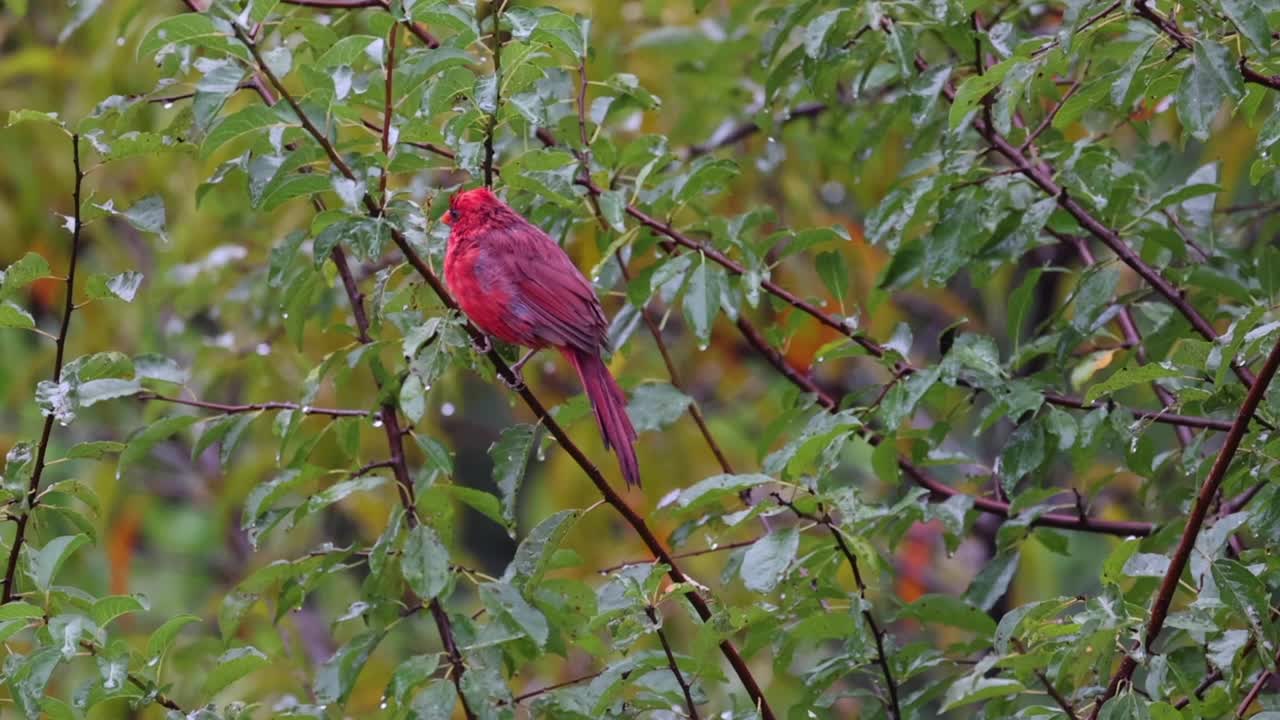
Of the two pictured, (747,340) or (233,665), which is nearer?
(233,665)

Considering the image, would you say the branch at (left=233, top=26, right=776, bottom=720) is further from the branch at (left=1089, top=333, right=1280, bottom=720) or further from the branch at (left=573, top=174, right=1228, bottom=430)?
the branch at (left=1089, top=333, right=1280, bottom=720)

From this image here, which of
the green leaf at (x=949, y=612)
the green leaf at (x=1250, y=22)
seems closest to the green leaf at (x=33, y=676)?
the green leaf at (x=949, y=612)

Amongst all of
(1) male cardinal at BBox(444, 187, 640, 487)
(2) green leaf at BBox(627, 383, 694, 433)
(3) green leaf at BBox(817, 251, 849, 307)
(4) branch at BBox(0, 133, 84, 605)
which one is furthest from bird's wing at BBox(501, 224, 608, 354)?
(4) branch at BBox(0, 133, 84, 605)

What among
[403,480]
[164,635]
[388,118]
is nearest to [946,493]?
[403,480]

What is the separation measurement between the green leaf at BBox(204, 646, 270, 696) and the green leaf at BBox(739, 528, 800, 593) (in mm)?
782

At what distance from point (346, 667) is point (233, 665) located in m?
0.35

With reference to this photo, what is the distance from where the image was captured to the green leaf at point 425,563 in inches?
99.1

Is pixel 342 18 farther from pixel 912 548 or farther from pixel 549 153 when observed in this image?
pixel 912 548

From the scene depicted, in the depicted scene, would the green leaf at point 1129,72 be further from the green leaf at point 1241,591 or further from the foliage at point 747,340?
the green leaf at point 1241,591

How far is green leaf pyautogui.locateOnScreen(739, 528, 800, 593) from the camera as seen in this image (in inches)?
91.5

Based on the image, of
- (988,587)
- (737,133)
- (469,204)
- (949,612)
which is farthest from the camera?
(737,133)

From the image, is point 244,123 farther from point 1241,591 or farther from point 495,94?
point 1241,591

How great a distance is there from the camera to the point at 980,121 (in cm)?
315

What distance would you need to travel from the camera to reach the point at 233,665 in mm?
2449
